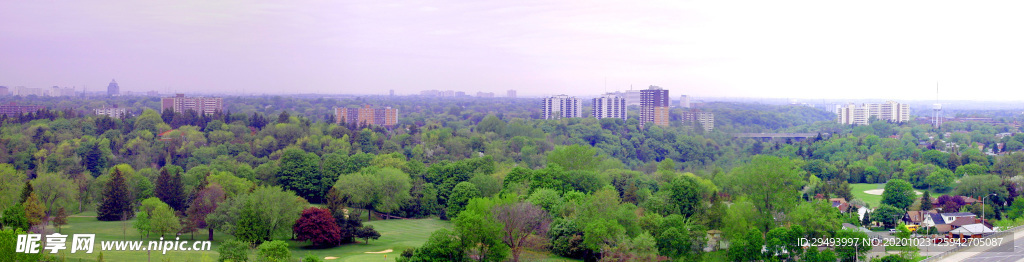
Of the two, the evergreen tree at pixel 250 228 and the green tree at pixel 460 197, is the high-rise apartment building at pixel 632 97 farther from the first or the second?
the evergreen tree at pixel 250 228

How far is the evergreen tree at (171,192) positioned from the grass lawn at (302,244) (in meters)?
2.84

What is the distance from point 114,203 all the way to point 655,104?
278ft

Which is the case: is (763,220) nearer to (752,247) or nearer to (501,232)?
(752,247)

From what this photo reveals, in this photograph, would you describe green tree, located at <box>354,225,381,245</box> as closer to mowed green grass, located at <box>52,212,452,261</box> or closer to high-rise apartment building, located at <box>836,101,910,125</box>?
mowed green grass, located at <box>52,212,452,261</box>

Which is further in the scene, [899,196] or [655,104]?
[655,104]

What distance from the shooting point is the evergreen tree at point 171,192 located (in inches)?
1480

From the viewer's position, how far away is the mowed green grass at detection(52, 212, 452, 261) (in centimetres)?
2569

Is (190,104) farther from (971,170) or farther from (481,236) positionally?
(971,170)

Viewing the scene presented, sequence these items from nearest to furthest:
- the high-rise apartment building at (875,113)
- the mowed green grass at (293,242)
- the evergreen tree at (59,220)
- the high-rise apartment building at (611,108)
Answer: the mowed green grass at (293,242), the evergreen tree at (59,220), the high-rise apartment building at (875,113), the high-rise apartment building at (611,108)

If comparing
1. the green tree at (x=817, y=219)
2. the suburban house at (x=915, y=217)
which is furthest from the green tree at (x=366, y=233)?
the suburban house at (x=915, y=217)

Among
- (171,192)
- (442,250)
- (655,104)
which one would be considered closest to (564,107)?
(655,104)

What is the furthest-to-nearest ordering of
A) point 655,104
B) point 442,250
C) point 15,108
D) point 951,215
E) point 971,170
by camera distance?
point 655,104 < point 15,108 < point 971,170 < point 951,215 < point 442,250

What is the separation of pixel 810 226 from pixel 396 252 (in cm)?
1491

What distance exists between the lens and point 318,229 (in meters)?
29.2
